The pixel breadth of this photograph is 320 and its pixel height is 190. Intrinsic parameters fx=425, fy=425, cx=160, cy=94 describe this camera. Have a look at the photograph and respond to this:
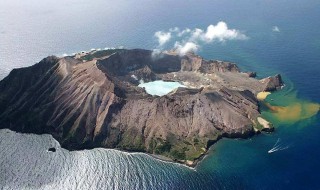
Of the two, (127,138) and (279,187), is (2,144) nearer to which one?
(127,138)

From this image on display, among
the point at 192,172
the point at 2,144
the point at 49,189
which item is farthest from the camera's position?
the point at 2,144

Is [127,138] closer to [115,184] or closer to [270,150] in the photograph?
[115,184]

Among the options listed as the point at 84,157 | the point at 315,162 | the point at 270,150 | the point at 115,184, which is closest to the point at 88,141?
the point at 84,157

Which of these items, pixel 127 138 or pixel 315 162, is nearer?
pixel 315 162

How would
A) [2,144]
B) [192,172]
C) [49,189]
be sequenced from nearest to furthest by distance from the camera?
1. [49,189]
2. [192,172]
3. [2,144]

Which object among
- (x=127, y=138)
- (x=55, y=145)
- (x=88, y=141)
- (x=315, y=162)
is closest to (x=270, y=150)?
(x=315, y=162)

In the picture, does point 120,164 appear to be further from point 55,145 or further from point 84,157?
point 55,145

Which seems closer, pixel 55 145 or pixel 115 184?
→ pixel 115 184

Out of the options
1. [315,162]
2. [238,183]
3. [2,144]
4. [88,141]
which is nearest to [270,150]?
[315,162]
